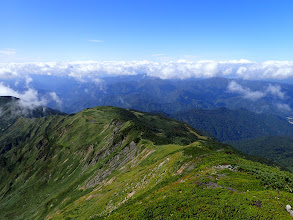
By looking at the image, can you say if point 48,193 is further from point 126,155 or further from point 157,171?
point 157,171

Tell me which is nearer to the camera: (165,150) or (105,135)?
(165,150)

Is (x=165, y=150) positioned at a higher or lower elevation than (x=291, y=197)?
lower

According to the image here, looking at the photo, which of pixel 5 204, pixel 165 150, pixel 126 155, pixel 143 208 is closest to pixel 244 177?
pixel 143 208

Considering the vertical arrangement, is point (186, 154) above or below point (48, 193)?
above

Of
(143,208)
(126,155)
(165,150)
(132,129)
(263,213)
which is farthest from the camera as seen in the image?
(132,129)

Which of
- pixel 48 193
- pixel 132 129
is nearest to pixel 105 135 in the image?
pixel 132 129

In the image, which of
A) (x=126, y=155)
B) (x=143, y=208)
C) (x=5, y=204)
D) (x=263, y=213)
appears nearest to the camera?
(x=263, y=213)

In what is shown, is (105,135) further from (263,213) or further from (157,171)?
(263,213)

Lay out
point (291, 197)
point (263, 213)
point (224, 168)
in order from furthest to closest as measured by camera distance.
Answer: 1. point (224, 168)
2. point (291, 197)
3. point (263, 213)

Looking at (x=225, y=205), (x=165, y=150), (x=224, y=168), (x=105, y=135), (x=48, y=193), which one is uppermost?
(x=225, y=205)
